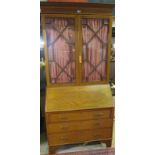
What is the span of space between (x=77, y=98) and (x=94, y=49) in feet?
2.15

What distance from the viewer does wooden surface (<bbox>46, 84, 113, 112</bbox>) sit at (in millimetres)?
2096

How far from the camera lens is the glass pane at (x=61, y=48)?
6.80 feet

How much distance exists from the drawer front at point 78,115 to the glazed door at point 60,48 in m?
0.40

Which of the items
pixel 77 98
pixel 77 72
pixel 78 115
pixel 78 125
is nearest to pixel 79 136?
pixel 78 125

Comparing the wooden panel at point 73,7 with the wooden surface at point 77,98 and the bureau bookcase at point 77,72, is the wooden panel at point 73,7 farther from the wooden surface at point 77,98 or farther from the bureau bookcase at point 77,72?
the wooden surface at point 77,98

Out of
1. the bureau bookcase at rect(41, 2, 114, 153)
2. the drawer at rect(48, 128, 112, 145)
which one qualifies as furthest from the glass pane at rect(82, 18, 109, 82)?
the drawer at rect(48, 128, 112, 145)

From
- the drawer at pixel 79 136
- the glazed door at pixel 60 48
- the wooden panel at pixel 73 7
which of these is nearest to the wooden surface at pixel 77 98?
the glazed door at pixel 60 48

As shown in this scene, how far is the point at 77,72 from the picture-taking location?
2230 mm

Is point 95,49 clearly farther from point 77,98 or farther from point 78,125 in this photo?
point 78,125
